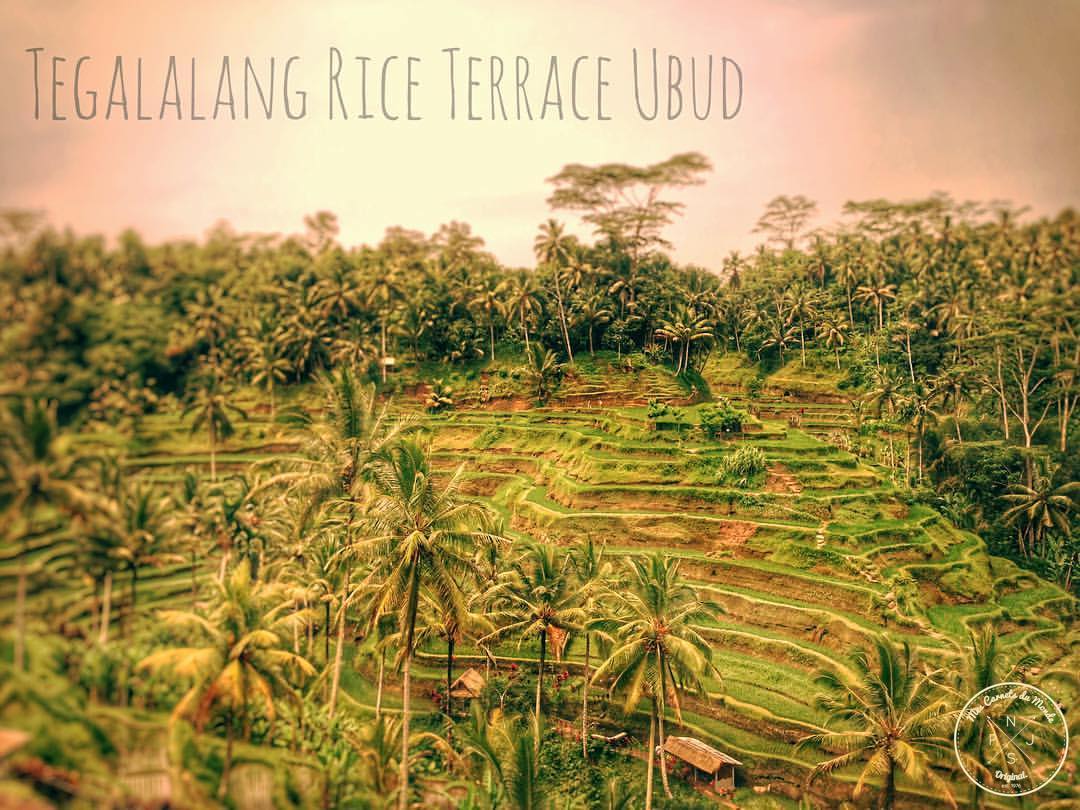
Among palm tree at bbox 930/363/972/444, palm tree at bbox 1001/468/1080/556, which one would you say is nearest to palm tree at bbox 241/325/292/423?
palm tree at bbox 930/363/972/444

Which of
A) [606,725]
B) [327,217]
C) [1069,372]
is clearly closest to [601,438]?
[606,725]

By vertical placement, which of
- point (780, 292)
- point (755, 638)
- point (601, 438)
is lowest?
point (755, 638)

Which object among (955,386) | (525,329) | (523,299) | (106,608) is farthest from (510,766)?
(955,386)

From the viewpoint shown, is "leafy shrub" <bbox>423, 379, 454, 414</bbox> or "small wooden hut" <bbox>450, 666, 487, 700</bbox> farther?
"leafy shrub" <bbox>423, 379, 454, 414</bbox>

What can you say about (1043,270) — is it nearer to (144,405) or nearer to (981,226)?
(981,226)

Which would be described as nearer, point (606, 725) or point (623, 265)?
point (606, 725)

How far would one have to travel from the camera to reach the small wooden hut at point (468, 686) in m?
15.8

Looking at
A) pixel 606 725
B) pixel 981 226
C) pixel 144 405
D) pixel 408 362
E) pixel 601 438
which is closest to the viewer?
pixel 144 405

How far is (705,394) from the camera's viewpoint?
21562 millimetres

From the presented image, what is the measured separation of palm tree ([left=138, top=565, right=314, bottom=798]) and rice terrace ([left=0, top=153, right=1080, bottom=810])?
55mm

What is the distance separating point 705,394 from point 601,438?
3779mm

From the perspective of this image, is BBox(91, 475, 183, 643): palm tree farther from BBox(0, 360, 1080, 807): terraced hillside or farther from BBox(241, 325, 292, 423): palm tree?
BBox(241, 325, 292, 423): palm tree

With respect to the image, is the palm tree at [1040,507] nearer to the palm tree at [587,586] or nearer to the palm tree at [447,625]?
the palm tree at [587,586]

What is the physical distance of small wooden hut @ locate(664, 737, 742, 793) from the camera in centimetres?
1369
